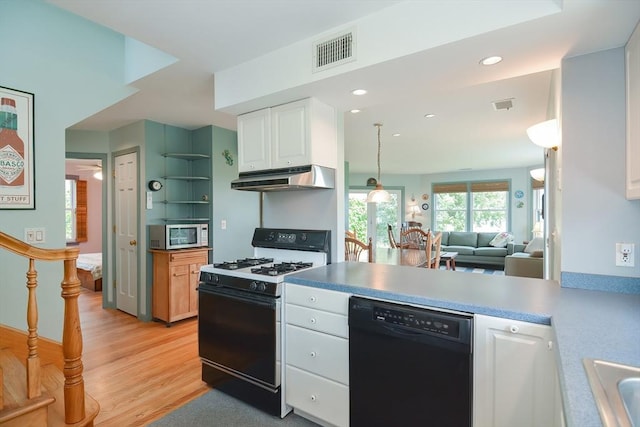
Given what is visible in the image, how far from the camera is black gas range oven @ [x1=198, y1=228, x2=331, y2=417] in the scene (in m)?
2.05

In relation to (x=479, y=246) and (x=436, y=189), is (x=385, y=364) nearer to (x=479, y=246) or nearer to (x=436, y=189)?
(x=479, y=246)

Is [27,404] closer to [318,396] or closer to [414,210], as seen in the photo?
[318,396]

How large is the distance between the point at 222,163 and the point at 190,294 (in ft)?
5.43

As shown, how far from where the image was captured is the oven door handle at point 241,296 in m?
2.04

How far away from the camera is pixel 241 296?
216cm

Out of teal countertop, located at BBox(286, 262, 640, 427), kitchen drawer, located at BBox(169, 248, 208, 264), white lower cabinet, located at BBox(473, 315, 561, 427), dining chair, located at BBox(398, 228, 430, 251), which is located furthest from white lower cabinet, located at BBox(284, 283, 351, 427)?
dining chair, located at BBox(398, 228, 430, 251)

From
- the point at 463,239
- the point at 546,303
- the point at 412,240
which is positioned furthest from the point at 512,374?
the point at 463,239

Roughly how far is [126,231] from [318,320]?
10.9 feet

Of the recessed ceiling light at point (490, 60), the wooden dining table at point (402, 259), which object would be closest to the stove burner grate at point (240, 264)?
the wooden dining table at point (402, 259)

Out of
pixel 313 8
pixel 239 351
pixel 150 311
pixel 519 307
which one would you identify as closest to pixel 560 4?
pixel 313 8

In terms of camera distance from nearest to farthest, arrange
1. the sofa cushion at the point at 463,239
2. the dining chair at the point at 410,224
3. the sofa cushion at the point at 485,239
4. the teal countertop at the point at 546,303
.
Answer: the teal countertop at the point at 546,303 → the sofa cushion at the point at 485,239 → the sofa cushion at the point at 463,239 → the dining chair at the point at 410,224

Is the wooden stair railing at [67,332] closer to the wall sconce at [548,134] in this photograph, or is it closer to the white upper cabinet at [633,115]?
the white upper cabinet at [633,115]

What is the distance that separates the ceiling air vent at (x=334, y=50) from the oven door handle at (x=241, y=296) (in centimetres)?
146

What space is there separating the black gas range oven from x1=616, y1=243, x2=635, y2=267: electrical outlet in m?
1.71
